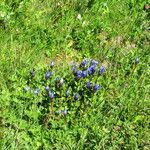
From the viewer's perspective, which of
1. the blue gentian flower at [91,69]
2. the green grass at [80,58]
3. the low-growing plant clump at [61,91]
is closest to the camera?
the green grass at [80,58]

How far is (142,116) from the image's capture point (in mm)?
4738

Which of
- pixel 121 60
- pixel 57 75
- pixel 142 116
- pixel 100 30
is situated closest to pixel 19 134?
pixel 57 75

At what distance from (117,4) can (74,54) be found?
3.82ft

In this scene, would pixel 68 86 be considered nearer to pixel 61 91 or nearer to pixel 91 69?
pixel 61 91

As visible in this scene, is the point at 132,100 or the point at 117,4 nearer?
the point at 132,100

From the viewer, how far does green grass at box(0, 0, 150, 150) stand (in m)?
4.34

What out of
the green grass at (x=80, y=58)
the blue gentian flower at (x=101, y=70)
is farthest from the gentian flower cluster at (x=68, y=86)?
the green grass at (x=80, y=58)

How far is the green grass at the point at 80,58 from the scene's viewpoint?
4.34 m

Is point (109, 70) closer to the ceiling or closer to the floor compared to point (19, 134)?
closer to the ceiling

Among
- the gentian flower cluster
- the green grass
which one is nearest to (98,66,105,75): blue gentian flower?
the gentian flower cluster

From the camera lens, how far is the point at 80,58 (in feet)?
18.0

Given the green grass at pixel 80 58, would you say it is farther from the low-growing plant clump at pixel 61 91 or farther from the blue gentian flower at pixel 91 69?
the blue gentian flower at pixel 91 69

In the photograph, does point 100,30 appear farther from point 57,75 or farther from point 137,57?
point 57,75

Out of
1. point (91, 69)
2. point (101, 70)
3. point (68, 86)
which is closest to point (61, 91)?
point (68, 86)
